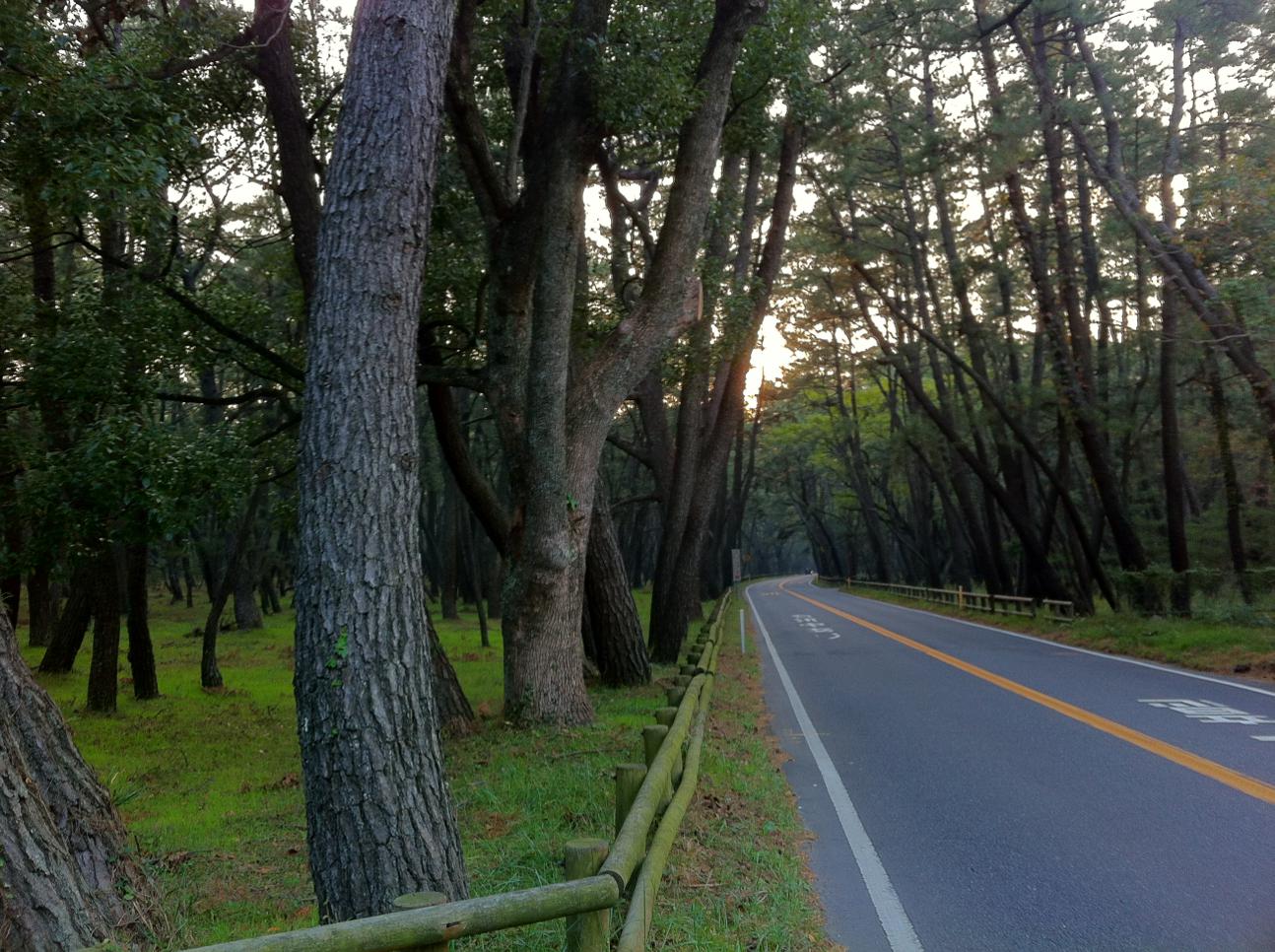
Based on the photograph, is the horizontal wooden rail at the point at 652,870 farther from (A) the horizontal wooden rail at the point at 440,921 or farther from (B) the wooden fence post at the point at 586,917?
(A) the horizontal wooden rail at the point at 440,921

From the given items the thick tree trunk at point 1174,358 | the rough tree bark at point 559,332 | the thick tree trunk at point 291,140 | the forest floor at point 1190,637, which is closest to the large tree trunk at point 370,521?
the rough tree bark at point 559,332

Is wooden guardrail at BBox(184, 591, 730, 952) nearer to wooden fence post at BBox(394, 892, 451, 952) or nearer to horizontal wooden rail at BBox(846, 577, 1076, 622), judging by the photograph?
wooden fence post at BBox(394, 892, 451, 952)

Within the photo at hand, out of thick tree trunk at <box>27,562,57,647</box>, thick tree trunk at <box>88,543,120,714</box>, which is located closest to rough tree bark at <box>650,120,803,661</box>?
thick tree trunk at <box>88,543,120,714</box>

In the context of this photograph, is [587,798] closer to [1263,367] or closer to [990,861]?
[990,861]

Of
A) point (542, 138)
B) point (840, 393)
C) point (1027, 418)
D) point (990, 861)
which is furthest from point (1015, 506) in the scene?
point (990, 861)

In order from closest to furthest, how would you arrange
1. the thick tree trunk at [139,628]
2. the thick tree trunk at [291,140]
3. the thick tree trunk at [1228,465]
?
the thick tree trunk at [291,140] < the thick tree trunk at [139,628] < the thick tree trunk at [1228,465]

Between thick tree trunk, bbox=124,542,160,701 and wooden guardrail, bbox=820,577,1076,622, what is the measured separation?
19561 mm

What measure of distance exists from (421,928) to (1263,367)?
62.5 ft

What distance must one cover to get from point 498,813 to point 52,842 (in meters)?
3.99

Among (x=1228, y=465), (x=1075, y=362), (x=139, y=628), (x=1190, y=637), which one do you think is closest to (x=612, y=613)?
(x=139, y=628)

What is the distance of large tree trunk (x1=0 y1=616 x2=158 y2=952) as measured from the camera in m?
3.39

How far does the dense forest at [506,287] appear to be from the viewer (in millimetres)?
4695

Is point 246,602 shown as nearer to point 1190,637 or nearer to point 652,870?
point 1190,637

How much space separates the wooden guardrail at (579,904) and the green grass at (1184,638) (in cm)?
1278
